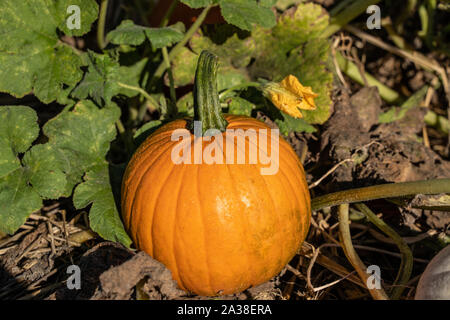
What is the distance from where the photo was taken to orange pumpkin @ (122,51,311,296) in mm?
1588

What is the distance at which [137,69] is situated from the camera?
238cm

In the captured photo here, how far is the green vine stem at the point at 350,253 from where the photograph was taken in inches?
68.5

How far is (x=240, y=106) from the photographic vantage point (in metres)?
2.14

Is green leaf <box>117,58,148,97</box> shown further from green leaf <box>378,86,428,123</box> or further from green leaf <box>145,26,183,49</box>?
green leaf <box>378,86,428,123</box>

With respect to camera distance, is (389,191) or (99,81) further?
(99,81)

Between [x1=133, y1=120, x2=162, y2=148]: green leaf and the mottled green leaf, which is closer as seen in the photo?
the mottled green leaf

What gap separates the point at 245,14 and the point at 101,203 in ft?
3.34

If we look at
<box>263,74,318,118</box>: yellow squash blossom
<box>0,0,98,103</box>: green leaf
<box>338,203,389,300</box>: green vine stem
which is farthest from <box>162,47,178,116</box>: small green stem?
<box>338,203,389,300</box>: green vine stem

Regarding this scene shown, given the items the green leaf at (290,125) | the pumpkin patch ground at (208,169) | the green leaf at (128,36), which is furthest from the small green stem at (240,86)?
the green leaf at (128,36)

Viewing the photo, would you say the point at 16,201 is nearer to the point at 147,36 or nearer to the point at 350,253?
the point at 147,36

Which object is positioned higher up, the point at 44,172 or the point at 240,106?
the point at 240,106

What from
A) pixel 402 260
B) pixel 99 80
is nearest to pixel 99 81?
pixel 99 80

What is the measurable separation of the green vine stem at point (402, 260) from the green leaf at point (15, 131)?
1.46 metres
